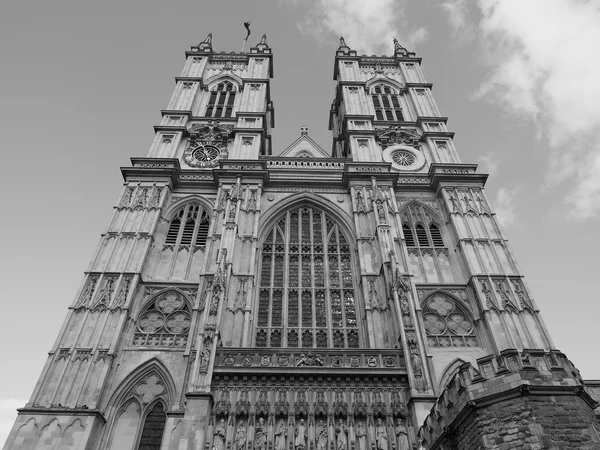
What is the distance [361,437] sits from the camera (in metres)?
13.5

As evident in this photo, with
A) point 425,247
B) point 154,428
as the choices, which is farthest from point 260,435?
point 425,247

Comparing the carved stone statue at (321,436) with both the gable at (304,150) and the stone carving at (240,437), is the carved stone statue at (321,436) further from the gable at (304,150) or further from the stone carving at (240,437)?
the gable at (304,150)

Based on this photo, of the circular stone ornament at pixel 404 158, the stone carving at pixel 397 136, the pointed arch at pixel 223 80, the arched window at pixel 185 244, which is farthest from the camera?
the pointed arch at pixel 223 80

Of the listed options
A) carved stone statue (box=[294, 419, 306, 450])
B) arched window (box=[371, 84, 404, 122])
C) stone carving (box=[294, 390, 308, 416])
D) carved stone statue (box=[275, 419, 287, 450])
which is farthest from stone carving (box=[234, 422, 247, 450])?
arched window (box=[371, 84, 404, 122])

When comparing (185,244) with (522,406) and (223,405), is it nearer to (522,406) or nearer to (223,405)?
(223,405)

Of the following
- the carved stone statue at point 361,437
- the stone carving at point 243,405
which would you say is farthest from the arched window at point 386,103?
the stone carving at point 243,405

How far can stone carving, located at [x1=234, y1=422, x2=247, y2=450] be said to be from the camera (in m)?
13.2

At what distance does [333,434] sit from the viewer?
44.6ft

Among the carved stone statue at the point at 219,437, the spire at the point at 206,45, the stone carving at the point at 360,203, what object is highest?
the spire at the point at 206,45

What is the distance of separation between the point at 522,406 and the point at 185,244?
15439 millimetres

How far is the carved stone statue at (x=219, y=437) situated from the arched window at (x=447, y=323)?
331 inches

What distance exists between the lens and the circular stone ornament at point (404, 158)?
25109 millimetres

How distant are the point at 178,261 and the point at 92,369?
5994 mm

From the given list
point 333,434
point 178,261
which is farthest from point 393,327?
point 178,261
